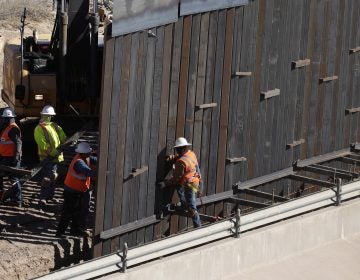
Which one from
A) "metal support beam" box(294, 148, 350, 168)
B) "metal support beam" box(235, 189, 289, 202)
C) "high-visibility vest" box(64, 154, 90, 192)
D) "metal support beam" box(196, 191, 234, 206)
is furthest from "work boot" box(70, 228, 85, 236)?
"metal support beam" box(294, 148, 350, 168)

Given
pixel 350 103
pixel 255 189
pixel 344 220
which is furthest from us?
pixel 350 103

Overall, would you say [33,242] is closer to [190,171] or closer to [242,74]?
[190,171]

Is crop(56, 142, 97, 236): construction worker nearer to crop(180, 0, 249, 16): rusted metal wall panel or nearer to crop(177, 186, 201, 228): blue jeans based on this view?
crop(177, 186, 201, 228): blue jeans

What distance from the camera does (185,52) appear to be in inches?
578

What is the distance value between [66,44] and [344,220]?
6.58 m

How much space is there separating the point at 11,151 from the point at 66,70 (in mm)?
2906

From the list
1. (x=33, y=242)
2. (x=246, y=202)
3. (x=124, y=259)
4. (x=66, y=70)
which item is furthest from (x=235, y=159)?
(x=66, y=70)

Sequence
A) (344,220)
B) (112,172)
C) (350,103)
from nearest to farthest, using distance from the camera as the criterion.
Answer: (112,172) < (344,220) < (350,103)

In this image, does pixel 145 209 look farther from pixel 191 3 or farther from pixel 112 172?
pixel 191 3

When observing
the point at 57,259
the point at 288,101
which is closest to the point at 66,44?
the point at 288,101

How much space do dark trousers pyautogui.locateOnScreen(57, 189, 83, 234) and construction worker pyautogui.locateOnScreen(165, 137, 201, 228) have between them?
1.32 meters

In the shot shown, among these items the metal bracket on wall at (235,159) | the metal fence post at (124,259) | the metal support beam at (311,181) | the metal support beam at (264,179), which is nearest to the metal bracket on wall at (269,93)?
the metal bracket on wall at (235,159)

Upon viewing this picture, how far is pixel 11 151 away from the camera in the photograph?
1675 centimetres

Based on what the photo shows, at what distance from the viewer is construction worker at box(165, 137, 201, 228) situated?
14.5m
